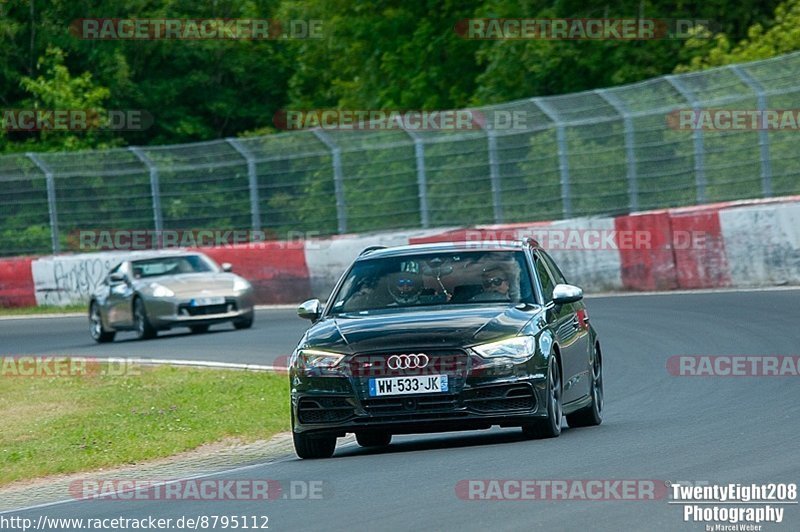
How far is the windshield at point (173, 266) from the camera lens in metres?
26.5

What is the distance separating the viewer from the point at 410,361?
11.2 metres

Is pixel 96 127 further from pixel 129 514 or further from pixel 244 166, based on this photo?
pixel 129 514

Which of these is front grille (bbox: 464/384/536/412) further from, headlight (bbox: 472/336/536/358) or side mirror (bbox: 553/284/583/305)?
side mirror (bbox: 553/284/583/305)

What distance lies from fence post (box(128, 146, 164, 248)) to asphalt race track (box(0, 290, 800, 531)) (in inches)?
623

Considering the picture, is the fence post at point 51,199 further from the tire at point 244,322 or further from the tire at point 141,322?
the tire at point 244,322

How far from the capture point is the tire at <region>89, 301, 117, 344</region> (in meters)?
26.9

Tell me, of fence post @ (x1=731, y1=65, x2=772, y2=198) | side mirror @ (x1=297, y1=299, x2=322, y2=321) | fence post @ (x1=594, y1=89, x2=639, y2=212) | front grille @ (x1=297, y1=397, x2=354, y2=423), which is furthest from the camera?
fence post @ (x1=594, y1=89, x2=639, y2=212)

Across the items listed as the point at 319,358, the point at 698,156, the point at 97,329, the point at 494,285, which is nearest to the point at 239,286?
the point at 97,329

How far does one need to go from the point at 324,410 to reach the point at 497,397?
44.7 inches

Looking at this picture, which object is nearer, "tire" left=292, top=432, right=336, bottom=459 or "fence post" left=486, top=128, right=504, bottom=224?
"tire" left=292, top=432, right=336, bottom=459

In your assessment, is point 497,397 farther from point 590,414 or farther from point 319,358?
point 590,414

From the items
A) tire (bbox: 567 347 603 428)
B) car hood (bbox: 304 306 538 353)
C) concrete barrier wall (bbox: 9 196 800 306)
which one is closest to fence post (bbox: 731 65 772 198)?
concrete barrier wall (bbox: 9 196 800 306)

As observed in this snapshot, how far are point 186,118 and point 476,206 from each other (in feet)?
86.3

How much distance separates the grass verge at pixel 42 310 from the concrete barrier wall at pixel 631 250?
146cm
